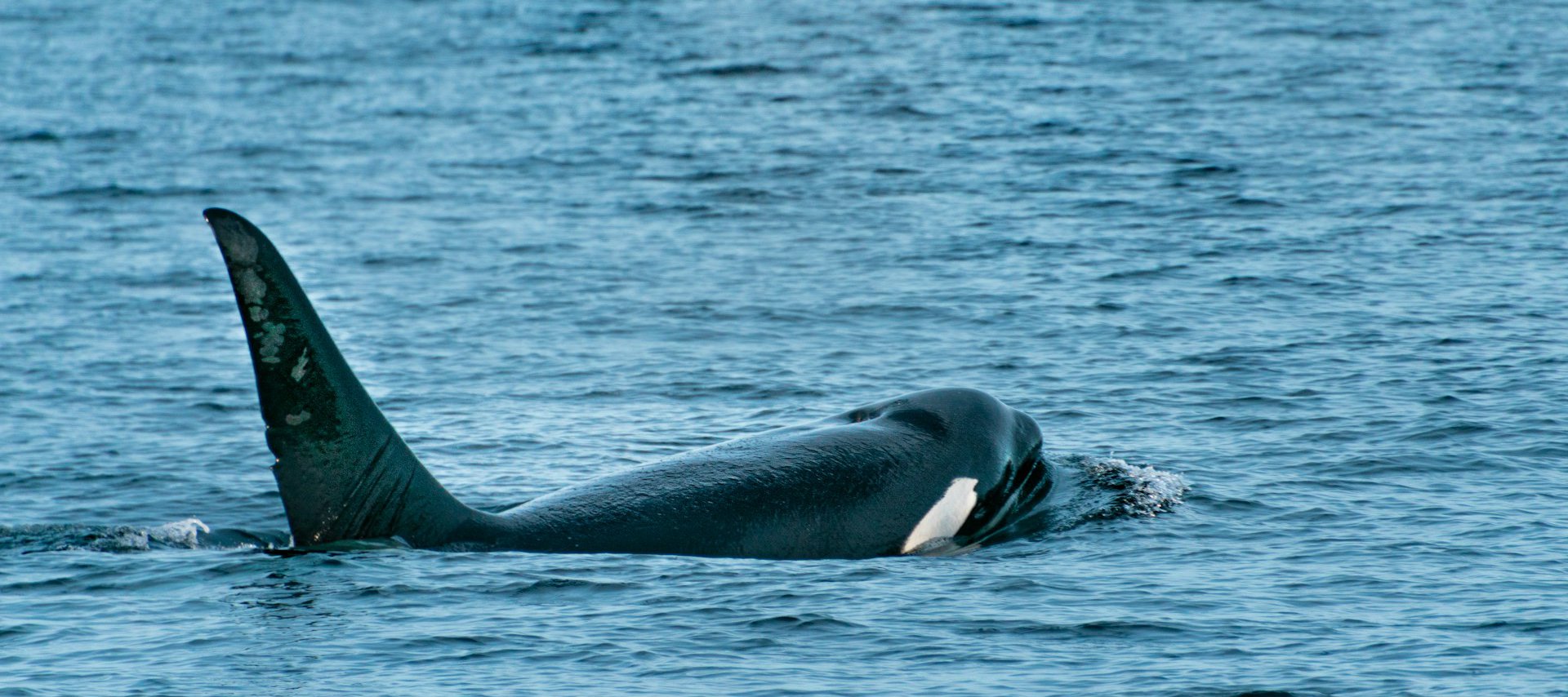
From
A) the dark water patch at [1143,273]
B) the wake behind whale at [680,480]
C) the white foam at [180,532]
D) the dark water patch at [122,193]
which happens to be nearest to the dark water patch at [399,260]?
the dark water patch at [122,193]

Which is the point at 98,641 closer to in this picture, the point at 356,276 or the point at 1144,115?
the point at 356,276

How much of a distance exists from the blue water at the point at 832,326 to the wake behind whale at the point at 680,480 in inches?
12.8

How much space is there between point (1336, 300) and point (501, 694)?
48.0 feet

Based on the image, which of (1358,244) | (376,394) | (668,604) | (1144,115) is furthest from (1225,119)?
(668,604)

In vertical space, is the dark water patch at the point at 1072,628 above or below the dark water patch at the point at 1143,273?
below

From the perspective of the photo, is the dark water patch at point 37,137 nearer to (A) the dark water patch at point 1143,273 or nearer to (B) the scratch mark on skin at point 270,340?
(A) the dark water patch at point 1143,273

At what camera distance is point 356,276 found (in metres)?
27.3

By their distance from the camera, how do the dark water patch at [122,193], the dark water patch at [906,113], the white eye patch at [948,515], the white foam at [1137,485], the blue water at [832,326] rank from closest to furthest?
the blue water at [832,326]
the white eye patch at [948,515]
the white foam at [1137,485]
the dark water patch at [122,193]
the dark water patch at [906,113]

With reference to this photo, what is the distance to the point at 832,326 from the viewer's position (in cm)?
2402

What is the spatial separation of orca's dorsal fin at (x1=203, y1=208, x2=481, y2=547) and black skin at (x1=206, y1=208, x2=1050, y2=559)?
0.03 ft

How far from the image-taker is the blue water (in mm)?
12695

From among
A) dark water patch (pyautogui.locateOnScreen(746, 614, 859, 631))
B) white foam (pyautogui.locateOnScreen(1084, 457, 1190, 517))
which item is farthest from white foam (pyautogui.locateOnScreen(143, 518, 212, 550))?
white foam (pyautogui.locateOnScreen(1084, 457, 1190, 517))

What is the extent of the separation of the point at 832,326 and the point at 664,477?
9.42 meters

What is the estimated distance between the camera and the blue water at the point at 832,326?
1270 cm
